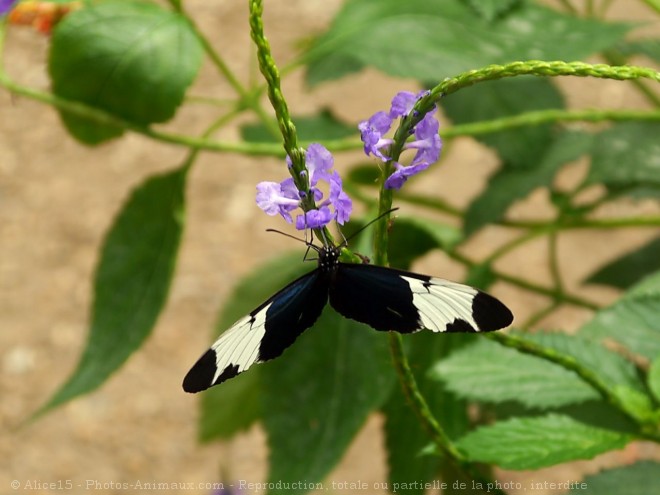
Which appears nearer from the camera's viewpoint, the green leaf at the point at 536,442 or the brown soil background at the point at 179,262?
the green leaf at the point at 536,442

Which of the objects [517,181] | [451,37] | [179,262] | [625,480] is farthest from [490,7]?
[179,262]

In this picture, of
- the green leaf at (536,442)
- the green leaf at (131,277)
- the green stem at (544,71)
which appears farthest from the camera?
the green leaf at (131,277)

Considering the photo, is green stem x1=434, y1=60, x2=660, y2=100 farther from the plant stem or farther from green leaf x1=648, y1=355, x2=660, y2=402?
green leaf x1=648, y1=355, x2=660, y2=402

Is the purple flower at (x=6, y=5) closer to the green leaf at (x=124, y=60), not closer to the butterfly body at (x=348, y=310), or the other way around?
the green leaf at (x=124, y=60)

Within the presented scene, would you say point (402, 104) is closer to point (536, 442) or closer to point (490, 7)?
point (536, 442)

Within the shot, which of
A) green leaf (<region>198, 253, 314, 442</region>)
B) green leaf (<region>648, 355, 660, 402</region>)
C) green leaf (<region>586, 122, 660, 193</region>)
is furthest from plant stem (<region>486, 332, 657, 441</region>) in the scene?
green leaf (<region>198, 253, 314, 442</region>)

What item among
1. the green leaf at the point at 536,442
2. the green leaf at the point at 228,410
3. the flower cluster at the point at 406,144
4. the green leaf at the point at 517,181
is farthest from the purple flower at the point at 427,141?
the green leaf at the point at 228,410
